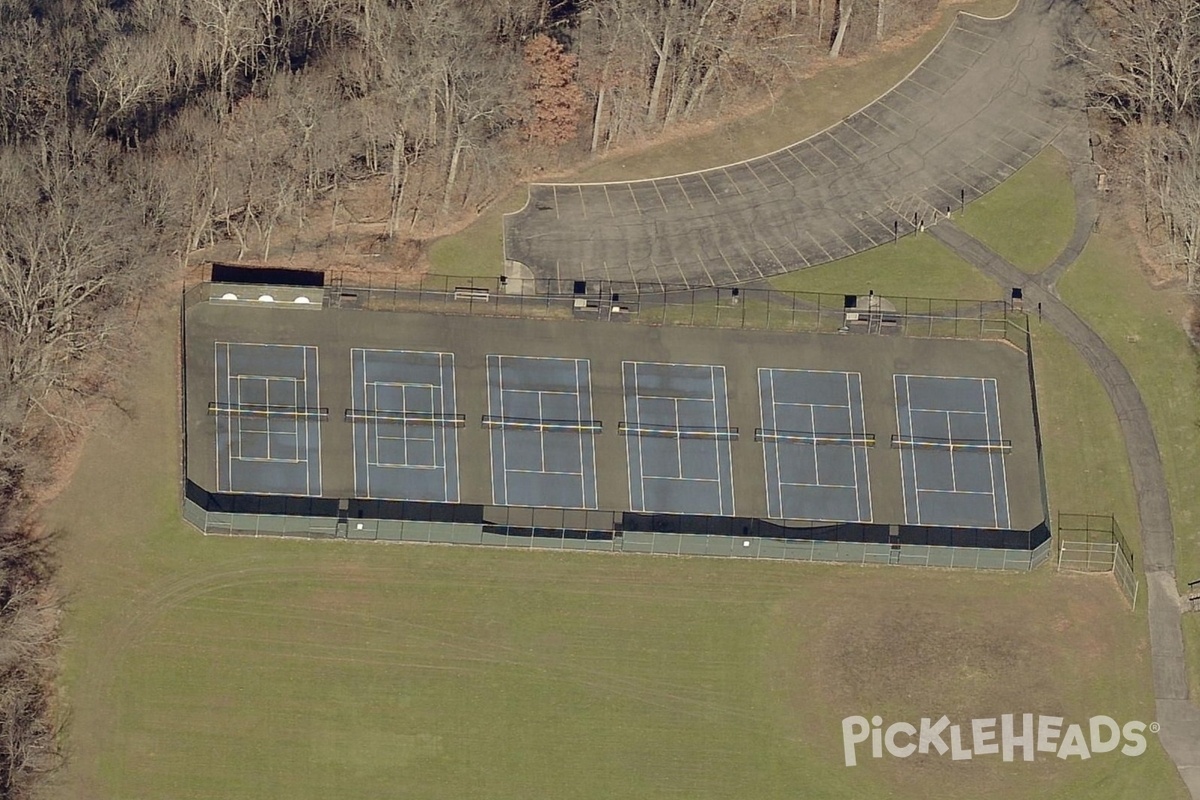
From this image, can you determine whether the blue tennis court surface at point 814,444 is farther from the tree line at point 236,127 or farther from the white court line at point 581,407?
the tree line at point 236,127

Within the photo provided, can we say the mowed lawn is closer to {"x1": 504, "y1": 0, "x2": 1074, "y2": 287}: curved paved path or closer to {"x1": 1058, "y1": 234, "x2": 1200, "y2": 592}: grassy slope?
{"x1": 1058, "y1": 234, "x2": 1200, "y2": 592}: grassy slope

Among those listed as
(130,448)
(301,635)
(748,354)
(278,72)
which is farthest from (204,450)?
(748,354)

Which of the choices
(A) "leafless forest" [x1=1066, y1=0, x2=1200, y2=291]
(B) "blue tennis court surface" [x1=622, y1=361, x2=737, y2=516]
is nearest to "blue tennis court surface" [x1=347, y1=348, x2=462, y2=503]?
(B) "blue tennis court surface" [x1=622, y1=361, x2=737, y2=516]

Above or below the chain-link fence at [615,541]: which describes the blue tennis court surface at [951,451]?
above

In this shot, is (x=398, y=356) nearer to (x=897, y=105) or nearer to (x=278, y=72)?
(x=278, y=72)

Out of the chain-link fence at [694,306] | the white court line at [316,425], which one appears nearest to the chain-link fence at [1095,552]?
the chain-link fence at [694,306]
